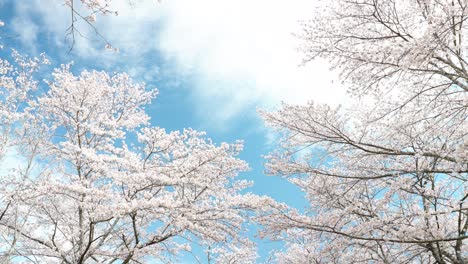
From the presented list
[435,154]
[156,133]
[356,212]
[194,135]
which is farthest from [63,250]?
[435,154]

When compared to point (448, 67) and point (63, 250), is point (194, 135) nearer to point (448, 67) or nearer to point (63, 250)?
point (63, 250)

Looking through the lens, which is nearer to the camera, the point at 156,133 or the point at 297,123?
the point at 297,123

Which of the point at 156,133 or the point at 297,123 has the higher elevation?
the point at 156,133

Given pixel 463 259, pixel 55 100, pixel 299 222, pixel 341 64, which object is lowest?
pixel 463 259

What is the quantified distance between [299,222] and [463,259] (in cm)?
299

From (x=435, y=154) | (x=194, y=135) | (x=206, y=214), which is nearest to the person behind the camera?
(x=435, y=154)

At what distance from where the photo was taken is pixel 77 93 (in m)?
9.89

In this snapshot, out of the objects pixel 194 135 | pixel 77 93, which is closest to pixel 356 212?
pixel 194 135

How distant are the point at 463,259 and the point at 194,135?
20.4 ft

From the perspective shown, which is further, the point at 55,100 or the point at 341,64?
the point at 55,100

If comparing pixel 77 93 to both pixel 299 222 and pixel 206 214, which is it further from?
pixel 299 222

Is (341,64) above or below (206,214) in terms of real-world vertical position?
above

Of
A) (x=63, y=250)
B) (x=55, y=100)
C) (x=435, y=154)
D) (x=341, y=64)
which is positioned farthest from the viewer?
(x=55, y=100)

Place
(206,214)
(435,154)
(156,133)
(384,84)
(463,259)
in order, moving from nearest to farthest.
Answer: (435,154), (384,84), (463,259), (206,214), (156,133)
